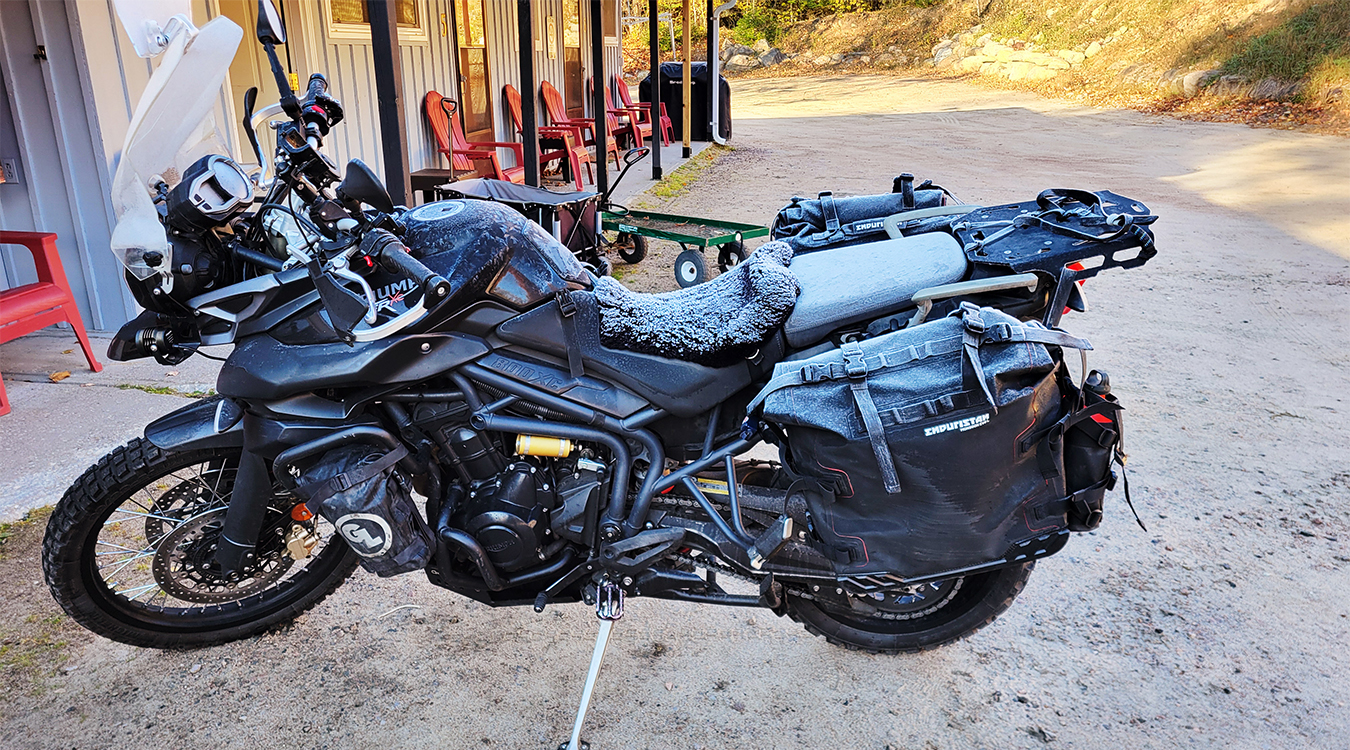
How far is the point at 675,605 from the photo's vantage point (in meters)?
2.83

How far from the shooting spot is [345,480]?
208 centimetres

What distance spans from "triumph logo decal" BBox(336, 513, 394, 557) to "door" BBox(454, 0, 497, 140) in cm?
815

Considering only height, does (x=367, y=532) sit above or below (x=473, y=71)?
below

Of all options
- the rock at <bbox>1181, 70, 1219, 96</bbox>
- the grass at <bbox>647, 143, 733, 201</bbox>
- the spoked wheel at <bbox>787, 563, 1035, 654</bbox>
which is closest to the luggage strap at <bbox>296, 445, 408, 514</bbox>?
the spoked wheel at <bbox>787, 563, 1035, 654</bbox>

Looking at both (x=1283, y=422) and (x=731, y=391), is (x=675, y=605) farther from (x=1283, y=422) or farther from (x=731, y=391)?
(x=1283, y=422)

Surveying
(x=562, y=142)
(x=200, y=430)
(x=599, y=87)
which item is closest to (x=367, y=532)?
(x=200, y=430)

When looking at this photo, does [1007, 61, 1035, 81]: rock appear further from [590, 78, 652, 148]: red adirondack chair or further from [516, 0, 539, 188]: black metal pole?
[516, 0, 539, 188]: black metal pole

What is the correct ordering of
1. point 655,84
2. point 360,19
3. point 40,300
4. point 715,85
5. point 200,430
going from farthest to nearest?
1. point 715,85
2. point 655,84
3. point 360,19
4. point 40,300
5. point 200,430

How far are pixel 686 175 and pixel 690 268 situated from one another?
589 centimetres

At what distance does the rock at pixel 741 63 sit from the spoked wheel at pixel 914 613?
89.7 feet

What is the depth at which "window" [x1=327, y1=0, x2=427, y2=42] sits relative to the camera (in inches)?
274

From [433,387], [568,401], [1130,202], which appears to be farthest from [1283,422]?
[433,387]

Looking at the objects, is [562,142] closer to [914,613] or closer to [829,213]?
[829,213]

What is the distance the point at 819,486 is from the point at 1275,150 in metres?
13.0
